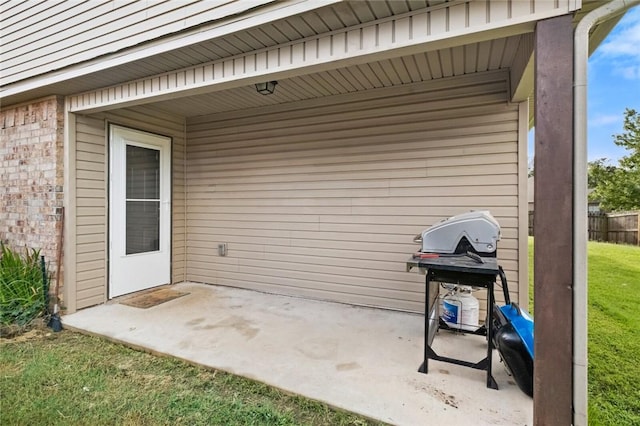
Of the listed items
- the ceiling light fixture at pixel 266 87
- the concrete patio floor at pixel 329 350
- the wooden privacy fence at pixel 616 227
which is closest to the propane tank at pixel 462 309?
the concrete patio floor at pixel 329 350

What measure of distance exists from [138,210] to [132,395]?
9.47 feet

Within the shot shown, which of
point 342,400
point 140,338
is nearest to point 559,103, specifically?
point 342,400

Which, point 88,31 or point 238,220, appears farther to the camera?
point 238,220

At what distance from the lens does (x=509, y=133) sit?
3.37 m

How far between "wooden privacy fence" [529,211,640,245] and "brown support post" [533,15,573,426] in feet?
24.8

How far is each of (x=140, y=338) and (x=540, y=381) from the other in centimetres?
319

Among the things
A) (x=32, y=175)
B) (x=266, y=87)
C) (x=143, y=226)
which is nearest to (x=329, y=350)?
(x=266, y=87)

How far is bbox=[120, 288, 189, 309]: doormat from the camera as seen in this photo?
4113mm

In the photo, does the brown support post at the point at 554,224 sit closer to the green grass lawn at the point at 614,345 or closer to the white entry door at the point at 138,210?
the green grass lawn at the point at 614,345

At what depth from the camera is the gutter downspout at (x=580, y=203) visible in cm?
179

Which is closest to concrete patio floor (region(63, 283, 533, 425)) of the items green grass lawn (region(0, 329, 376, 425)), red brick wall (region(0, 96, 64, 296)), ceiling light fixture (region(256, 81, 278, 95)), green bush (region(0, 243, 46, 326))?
green grass lawn (region(0, 329, 376, 425))

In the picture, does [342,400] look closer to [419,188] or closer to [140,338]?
[140,338]

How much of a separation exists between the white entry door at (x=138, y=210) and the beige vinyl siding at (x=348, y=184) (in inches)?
16.8

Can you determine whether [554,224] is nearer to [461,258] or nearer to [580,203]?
[580,203]
